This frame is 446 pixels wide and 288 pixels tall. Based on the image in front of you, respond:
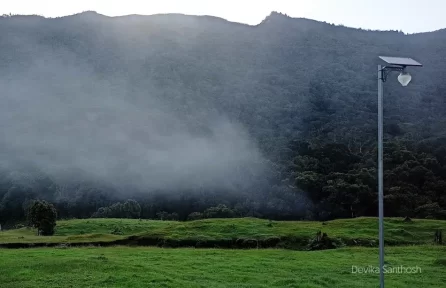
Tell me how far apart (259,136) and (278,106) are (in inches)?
1235

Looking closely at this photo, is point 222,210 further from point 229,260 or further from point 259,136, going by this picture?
point 259,136

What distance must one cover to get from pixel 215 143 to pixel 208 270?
109m

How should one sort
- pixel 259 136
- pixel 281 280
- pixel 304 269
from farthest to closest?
1. pixel 259 136
2. pixel 304 269
3. pixel 281 280

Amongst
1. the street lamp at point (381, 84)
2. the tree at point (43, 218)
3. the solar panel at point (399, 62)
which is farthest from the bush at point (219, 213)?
the solar panel at point (399, 62)

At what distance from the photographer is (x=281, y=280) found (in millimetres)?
22922

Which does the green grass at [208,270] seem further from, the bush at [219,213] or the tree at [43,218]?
the bush at [219,213]

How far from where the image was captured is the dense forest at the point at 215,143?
87.2 metres

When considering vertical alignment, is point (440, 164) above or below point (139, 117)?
below

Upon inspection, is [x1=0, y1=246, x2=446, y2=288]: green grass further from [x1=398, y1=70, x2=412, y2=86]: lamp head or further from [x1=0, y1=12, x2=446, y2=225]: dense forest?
[x1=0, y1=12, x2=446, y2=225]: dense forest

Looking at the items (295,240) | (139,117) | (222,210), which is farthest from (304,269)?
(139,117)

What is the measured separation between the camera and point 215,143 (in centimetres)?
13362

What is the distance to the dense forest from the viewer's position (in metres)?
87.2

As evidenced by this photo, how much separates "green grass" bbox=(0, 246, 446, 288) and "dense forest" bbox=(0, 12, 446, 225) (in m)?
23.1

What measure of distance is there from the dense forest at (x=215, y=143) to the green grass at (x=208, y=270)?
23.1 metres
